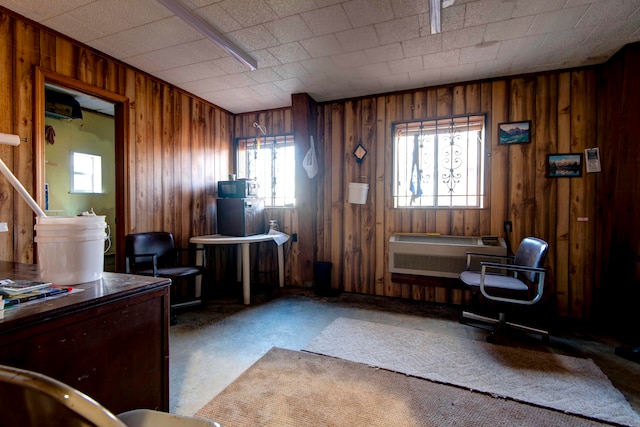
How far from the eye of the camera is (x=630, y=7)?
2.22 meters

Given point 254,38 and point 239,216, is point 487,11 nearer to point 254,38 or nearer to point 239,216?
point 254,38

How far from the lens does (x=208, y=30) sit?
244 centimetres

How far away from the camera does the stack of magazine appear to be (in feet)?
3.45

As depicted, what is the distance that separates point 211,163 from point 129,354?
11.3 ft

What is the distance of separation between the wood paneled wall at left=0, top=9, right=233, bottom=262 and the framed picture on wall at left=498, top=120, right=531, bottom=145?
3.71 metres

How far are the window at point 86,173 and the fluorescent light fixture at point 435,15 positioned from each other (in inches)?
198

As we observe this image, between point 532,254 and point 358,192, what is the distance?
199cm

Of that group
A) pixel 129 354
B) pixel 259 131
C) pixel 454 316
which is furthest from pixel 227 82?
pixel 454 316

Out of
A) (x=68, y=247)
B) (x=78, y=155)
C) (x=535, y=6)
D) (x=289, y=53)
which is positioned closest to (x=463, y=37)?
(x=535, y=6)

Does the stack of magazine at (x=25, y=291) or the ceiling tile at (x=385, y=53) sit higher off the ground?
the ceiling tile at (x=385, y=53)

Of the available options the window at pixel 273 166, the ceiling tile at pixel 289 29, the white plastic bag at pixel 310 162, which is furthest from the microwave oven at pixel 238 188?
the ceiling tile at pixel 289 29

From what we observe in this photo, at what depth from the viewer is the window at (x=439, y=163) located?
3.58 meters

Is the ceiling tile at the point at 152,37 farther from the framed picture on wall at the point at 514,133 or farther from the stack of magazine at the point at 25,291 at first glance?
the framed picture on wall at the point at 514,133

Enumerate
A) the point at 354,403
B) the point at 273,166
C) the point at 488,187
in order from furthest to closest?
the point at 273,166, the point at 488,187, the point at 354,403
